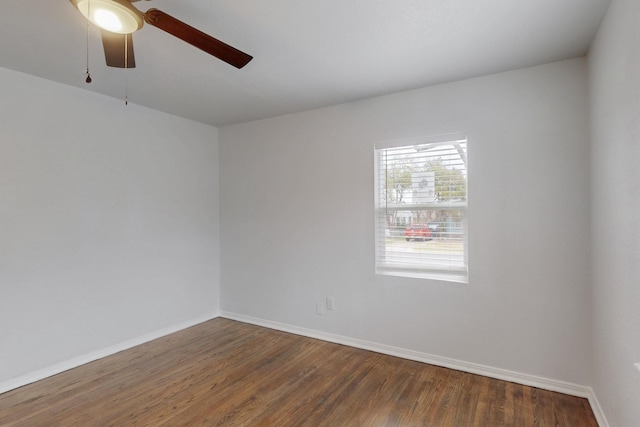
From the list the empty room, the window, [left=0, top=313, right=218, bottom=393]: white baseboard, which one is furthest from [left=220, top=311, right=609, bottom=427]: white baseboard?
[left=0, top=313, right=218, bottom=393]: white baseboard

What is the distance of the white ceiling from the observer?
70.7 inches

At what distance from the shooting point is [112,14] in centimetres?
141

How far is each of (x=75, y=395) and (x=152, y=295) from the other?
118cm

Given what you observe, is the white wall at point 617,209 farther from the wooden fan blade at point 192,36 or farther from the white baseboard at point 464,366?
the wooden fan blade at point 192,36

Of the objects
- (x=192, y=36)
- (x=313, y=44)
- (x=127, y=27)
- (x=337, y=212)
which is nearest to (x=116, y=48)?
(x=127, y=27)

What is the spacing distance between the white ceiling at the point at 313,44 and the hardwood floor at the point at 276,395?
7.90ft

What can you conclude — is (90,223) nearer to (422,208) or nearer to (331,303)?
A: (331,303)

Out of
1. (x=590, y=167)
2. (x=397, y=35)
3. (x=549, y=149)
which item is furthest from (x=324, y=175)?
(x=590, y=167)

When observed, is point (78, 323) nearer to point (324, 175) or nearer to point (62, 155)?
point (62, 155)

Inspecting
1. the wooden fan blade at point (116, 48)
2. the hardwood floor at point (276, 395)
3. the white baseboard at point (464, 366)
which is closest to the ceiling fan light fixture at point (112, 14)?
the wooden fan blade at point (116, 48)

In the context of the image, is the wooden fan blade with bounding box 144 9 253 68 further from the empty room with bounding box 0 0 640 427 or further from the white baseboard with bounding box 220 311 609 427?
A: the white baseboard with bounding box 220 311 609 427

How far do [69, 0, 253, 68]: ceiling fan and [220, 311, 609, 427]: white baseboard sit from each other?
267 centimetres

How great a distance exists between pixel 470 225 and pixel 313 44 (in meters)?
1.84

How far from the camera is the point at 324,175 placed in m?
3.47
